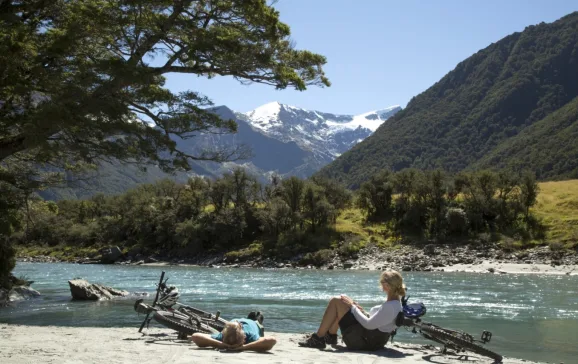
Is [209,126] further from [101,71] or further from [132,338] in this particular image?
[132,338]

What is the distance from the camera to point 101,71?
10.2 meters

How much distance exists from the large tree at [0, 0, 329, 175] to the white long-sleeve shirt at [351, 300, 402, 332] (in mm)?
5070

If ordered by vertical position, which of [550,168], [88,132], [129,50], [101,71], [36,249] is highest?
[550,168]

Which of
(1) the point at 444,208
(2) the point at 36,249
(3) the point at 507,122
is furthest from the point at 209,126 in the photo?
(3) the point at 507,122

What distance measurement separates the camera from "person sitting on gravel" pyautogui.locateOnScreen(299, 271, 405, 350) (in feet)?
29.0

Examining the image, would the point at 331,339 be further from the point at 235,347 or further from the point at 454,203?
the point at 454,203

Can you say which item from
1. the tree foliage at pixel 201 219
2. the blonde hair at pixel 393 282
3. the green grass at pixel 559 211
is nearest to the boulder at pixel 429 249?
the green grass at pixel 559 211

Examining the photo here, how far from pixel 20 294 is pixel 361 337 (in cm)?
1854

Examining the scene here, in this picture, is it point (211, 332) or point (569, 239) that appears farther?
point (569, 239)

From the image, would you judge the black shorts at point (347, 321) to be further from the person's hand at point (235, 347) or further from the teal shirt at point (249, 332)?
the person's hand at point (235, 347)

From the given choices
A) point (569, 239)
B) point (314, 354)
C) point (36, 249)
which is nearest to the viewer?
point (314, 354)

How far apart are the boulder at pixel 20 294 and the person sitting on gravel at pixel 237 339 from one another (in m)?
15.5

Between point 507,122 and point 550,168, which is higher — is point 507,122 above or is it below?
above

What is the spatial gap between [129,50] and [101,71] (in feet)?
4.19
